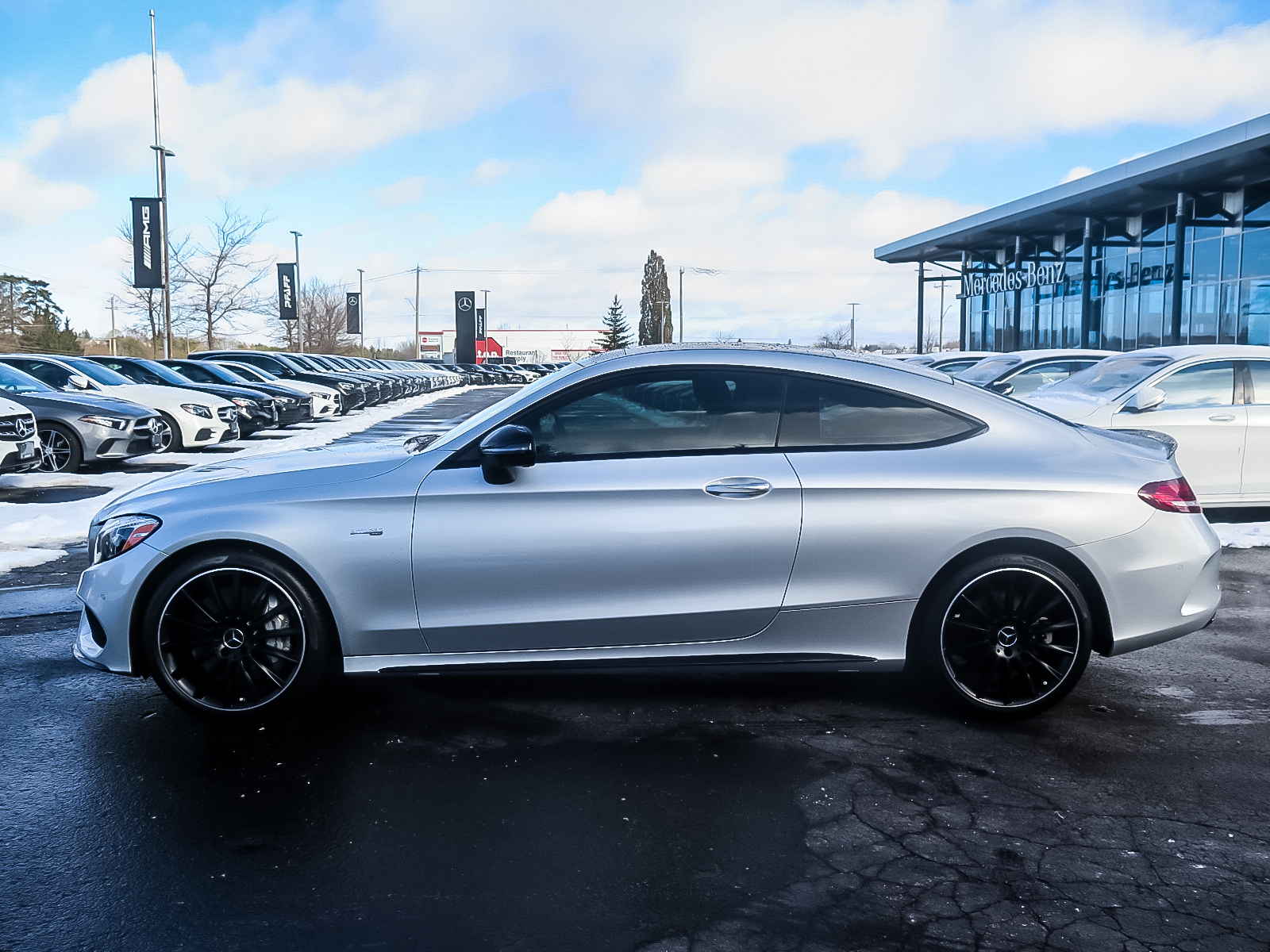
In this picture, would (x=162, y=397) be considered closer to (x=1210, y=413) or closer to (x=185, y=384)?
(x=185, y=384)

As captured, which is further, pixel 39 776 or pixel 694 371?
pixel 694 371

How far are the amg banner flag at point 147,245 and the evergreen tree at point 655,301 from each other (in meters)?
65.5

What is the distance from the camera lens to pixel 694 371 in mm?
4391

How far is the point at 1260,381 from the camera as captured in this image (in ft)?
30.7

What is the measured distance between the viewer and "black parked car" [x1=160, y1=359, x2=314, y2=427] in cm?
2100

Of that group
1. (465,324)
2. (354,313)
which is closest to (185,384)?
(465,324)

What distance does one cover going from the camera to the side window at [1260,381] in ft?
30.5

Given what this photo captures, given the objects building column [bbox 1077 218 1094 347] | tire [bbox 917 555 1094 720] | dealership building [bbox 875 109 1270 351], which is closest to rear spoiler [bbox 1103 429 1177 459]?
tire [bbox 917 555 1094 720]

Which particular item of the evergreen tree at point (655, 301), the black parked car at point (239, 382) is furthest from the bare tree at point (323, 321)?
the black parked car at point (239, 382)

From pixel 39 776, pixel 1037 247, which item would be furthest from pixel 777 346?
pixel 1037 247

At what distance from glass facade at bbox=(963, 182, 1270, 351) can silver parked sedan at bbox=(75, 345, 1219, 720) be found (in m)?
26.6

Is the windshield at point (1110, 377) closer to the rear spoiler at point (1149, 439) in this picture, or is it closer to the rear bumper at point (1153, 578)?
the rear spoiler at point (1149, 439)

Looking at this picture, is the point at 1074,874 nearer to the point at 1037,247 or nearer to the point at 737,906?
the point at 737,906

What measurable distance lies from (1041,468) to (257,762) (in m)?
3.28
